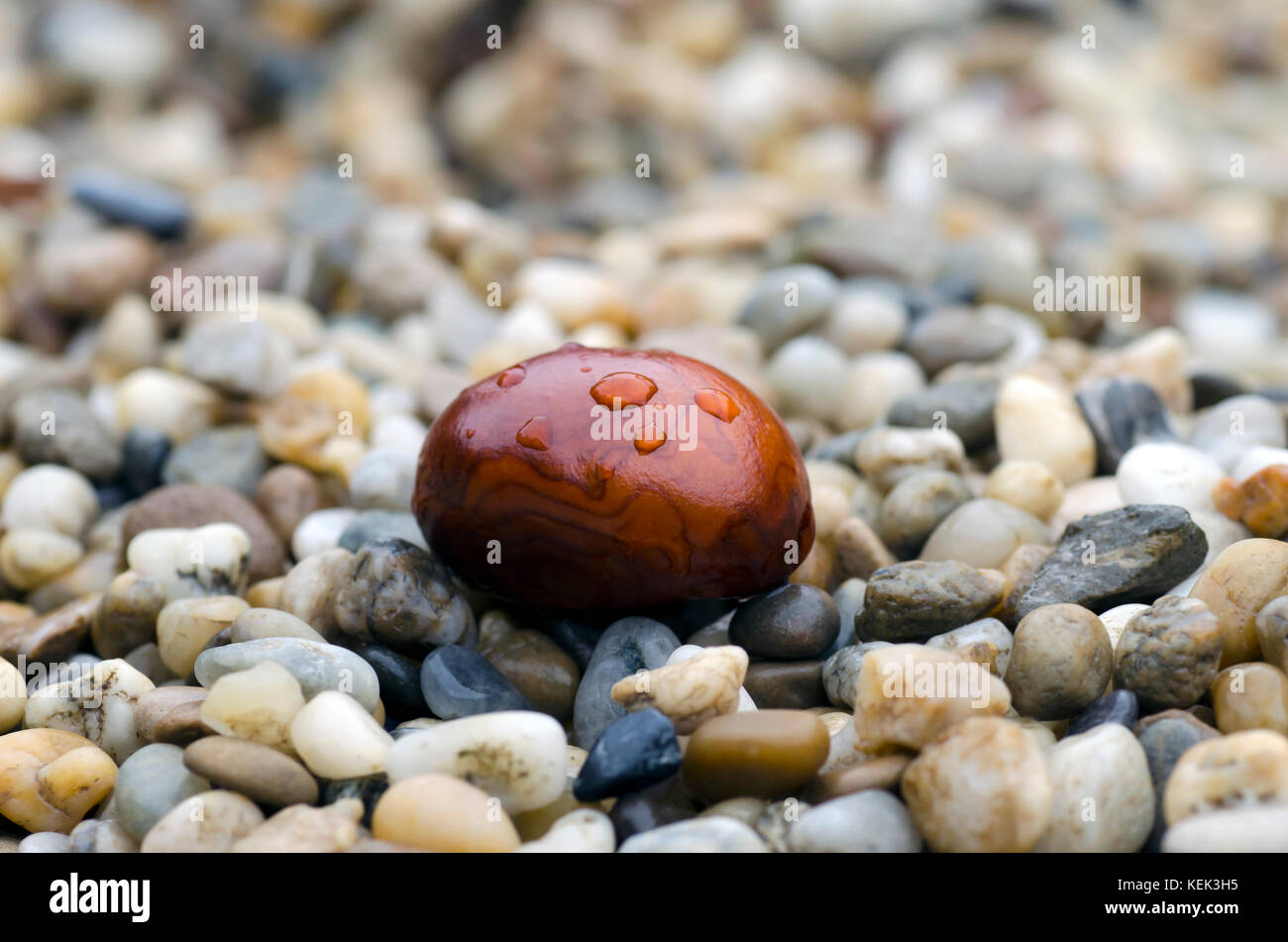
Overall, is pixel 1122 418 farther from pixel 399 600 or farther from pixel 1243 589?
pixel 399 600

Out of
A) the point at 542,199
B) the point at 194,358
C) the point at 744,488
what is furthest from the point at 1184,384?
the point at 542,199

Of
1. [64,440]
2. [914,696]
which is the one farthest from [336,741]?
[64,440]

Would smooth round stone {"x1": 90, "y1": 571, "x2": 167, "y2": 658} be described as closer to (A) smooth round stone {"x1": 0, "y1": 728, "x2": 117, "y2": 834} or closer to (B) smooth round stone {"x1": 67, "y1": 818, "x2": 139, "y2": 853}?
(A) smooth round stone {"x1": 0, "y1": 728, "x2": 117, "y2": 834}

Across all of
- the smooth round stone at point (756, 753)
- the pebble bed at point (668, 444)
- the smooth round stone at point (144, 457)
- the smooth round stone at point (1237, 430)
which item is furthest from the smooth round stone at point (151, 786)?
the smooth round stone at point (1237, 430)

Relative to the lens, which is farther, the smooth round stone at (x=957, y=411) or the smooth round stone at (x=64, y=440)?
the smooth round stone at (x=64, y=440)

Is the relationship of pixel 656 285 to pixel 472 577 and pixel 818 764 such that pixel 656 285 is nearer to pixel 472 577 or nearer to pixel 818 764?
pixel 472 577

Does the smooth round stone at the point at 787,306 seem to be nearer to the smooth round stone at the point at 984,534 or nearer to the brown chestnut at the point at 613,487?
the smooth round stone at the point at 984,534
